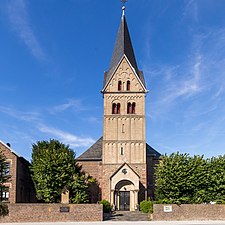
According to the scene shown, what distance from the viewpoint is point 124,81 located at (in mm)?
53531

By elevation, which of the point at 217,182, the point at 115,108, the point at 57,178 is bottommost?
the point at 217,182

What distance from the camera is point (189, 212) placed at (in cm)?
3647

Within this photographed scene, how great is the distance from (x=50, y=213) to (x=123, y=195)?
50.6 feet

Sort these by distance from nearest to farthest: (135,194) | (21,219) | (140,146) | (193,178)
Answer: (21,219), (193,178), (135,194), (140,146)

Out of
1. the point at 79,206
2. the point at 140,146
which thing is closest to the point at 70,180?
the point at 79,206

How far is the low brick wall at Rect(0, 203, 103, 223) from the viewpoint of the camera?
34531 mm

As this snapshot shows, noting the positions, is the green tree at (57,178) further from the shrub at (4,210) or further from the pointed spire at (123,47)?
the pointed spire at (123,47)

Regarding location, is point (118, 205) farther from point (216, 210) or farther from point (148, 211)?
point (216, 210)

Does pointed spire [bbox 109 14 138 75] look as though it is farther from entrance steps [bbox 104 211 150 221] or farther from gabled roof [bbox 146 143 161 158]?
entrance steps [bbox 104 211 150 221]

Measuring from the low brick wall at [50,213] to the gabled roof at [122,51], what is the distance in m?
22.8

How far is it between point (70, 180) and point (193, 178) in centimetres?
1318

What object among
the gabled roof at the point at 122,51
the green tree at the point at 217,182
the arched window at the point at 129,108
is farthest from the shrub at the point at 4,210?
the gabled roof at the point at 122,51

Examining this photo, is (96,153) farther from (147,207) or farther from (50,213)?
(50,213)

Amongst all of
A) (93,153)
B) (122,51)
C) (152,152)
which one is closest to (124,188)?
(93,153)
